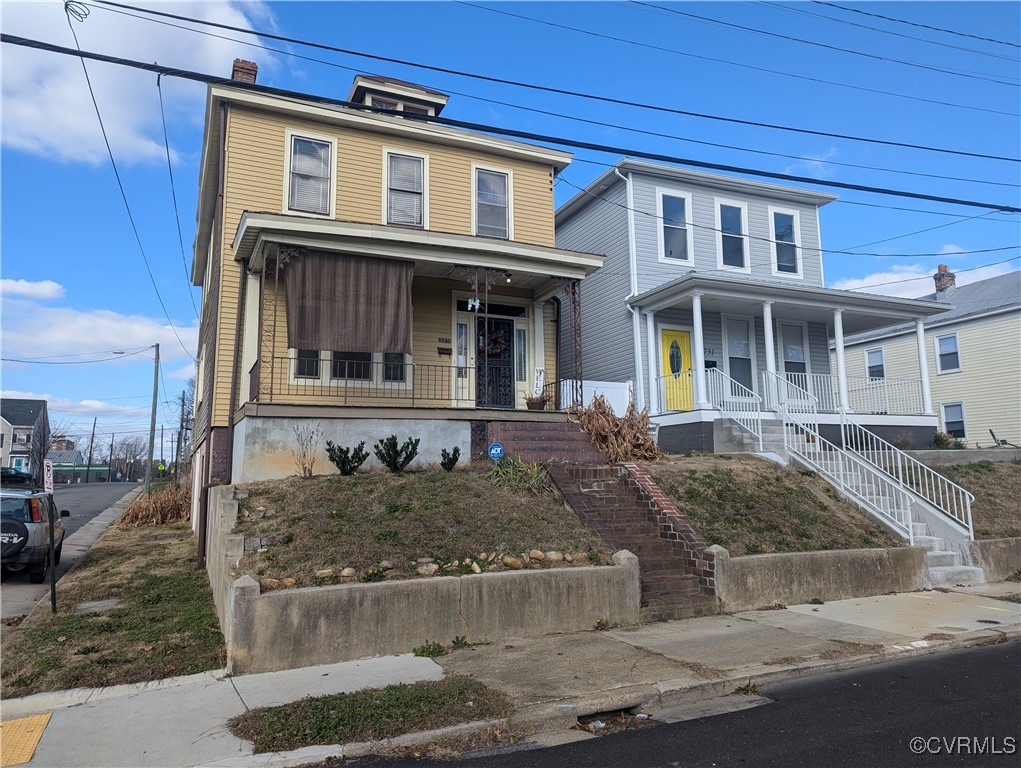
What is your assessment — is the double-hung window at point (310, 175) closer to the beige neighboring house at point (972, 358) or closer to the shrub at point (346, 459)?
the shrub at point (346, 459)

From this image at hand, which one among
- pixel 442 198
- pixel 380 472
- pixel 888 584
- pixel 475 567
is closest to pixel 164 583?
pixel 380 472

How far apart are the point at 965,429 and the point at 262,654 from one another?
90.0 feet

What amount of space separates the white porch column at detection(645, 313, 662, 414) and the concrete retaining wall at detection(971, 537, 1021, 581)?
7650 millimetres

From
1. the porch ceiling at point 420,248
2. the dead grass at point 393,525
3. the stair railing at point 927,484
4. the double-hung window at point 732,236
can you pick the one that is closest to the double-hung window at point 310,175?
the porch ceiling at point 420,248

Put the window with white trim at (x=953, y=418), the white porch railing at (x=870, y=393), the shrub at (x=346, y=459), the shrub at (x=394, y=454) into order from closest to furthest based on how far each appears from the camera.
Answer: the shrub at (x=346, y=459), the shrub at (x=394, y=454), the white porch railing at (x=870, y=393), the window with white trim at (x=953, y=418)

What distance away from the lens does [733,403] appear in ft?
56.2

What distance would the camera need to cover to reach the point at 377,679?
20.9ft

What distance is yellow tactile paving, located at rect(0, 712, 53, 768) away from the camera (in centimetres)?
485

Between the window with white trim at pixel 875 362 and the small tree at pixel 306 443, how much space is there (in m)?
25.3

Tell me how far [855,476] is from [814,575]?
4.25 meters

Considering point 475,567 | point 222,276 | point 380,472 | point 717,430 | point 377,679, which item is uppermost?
point 222,276

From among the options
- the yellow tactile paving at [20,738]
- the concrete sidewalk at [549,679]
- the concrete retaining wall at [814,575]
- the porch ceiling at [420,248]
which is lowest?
the yellow tactile paving at [20,738]

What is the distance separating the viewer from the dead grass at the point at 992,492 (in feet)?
42.0

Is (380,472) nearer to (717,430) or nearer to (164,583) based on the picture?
(164,583)
